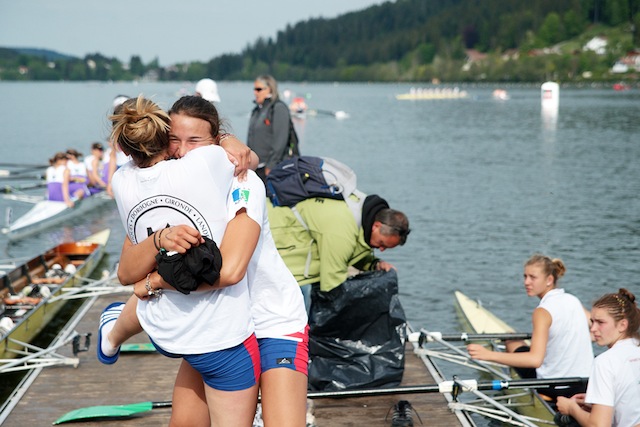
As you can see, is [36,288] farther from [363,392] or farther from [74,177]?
[74,177]

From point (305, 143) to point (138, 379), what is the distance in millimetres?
43865

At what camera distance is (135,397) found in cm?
730

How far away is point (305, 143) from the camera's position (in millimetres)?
51188

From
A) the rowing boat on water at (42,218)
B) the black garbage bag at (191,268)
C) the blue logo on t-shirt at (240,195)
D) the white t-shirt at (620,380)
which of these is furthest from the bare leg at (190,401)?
the rowing boat on water at (42,218)

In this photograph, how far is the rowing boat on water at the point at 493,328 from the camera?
7109mm

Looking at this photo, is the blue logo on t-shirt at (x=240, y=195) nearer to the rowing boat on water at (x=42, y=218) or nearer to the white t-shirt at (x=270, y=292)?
the white t-shirt at (x=270, y=292)

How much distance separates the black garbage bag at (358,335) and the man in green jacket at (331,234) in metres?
0.26

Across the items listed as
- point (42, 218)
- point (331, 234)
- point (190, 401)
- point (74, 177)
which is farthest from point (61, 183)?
point (190, 401)

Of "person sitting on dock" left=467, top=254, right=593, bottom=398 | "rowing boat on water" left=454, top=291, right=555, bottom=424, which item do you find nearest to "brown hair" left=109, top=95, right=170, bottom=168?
"person sitting on dock" left=467, top=254, right=593, bottom=398

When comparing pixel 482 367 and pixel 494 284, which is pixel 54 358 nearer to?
pixel 482 367

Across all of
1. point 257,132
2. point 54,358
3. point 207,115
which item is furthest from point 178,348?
point 257,132

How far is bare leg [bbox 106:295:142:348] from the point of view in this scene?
13.4 ft

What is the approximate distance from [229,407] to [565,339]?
4115mm

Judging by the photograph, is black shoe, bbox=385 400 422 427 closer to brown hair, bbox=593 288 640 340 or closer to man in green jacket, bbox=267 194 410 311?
man in green jacket, bbox=267 194 410 311
